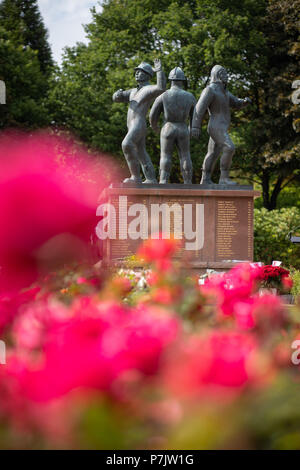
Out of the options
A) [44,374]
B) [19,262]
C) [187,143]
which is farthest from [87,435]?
[187,143]

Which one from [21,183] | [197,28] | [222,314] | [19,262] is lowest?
[222,314]

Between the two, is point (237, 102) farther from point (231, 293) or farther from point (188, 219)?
point (231, 293)

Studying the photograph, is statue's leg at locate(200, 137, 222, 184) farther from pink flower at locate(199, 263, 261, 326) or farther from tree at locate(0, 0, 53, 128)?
tree at locate(0, 0, 53, 128)

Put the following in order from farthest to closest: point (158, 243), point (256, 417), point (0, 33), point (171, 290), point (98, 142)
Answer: point (0, 33) → point (98, 142) → point (158, 243) → point (171, 290) → point (256, 417)

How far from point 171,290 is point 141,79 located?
32.6 feet

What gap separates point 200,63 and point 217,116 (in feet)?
37.3

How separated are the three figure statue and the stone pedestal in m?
0.49

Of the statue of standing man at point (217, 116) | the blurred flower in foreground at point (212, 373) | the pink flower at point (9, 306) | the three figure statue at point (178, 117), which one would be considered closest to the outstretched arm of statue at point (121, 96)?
the three figure statue at point (178, 117)

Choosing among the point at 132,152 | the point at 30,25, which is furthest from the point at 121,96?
the point at 30,25

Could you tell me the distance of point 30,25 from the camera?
3092 centimetres

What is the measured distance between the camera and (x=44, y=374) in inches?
37.1

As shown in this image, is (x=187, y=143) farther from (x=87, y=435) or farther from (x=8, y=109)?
(x=8, y=109)

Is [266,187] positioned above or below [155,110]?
below

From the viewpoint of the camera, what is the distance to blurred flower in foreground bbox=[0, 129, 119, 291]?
4.22ft
